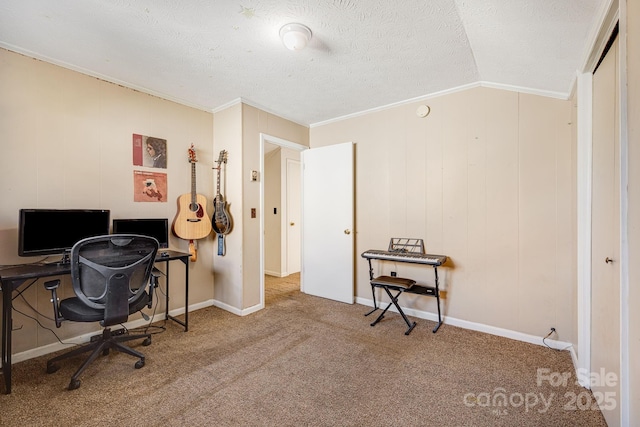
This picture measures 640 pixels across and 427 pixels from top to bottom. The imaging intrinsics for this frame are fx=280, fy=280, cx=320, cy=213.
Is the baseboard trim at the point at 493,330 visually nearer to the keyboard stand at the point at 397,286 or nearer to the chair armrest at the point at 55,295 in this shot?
the keyboard stand at the point at 397,286

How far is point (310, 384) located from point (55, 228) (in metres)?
2.29

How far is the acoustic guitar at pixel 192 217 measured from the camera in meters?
3.10

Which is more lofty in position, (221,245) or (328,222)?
(328,222)

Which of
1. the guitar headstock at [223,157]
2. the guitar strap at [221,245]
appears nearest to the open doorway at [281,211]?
the guitar headstock at [223,157]

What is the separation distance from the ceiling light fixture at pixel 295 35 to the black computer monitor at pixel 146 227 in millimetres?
2067

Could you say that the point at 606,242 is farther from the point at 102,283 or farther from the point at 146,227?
the point at 146,227

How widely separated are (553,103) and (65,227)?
4.18 m

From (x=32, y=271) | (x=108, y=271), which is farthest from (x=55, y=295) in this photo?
(x=108, y=271)

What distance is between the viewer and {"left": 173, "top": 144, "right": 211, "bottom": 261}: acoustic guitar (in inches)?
122

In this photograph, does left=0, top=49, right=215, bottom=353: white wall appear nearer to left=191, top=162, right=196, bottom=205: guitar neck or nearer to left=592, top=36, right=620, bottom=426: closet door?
left=191, top=162, right=196, bottom=205: guitar neck

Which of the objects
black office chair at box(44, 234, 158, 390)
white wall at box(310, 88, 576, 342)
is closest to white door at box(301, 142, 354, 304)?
white wall at box(310, 88, 576, 342)

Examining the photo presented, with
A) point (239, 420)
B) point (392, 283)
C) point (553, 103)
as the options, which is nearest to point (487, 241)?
point (392, 283)

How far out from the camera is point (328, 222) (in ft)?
12.4

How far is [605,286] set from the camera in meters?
1.58
